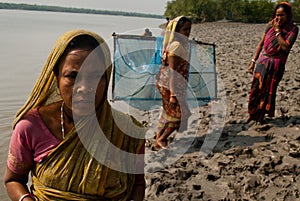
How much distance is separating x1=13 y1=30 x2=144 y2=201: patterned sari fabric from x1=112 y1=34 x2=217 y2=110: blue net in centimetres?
492

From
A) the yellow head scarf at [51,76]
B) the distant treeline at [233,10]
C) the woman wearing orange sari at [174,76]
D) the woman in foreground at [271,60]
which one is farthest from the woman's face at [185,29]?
the distant treeline at [233,10]

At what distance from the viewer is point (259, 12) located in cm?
4528

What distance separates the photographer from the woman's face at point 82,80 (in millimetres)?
1489

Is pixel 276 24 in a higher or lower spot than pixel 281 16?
lower

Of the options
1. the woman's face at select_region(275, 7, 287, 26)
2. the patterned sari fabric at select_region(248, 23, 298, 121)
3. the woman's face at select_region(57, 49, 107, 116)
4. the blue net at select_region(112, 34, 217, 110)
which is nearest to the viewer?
the woman's face at select_region(57, 49, 107, 116)

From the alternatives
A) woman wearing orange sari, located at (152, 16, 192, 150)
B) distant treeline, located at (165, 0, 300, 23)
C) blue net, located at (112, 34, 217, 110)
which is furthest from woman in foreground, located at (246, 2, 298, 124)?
distant treeline, located at (165, 0, 300, 23)

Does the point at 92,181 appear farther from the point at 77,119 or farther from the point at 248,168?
the point at 248,168

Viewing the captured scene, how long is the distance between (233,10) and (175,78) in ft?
153

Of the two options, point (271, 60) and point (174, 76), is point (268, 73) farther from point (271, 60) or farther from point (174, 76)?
point (174, 76)

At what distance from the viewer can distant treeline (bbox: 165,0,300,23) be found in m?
44.8

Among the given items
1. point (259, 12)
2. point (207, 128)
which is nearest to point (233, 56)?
point (207, 128)

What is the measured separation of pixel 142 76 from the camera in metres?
6.67

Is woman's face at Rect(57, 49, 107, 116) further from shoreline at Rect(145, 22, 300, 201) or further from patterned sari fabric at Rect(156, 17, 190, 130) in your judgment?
patterned sari fabric at Rect(156, 17, 190, 130)

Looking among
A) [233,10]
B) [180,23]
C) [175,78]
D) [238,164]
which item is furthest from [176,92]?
[233,10]
